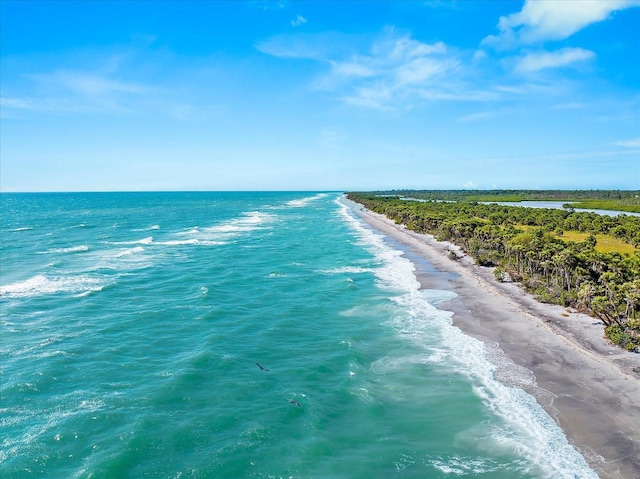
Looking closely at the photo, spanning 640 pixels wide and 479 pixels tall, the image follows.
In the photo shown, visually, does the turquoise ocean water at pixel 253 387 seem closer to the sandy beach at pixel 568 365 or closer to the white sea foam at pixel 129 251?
the sandy beach at pixel 568 365

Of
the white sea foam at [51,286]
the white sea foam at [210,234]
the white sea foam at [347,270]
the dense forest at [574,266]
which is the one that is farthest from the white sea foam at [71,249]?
the dense forest at [574,266]

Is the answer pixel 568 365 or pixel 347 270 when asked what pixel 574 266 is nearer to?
pixel 568 365

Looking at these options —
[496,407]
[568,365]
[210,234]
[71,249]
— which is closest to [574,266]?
[568,365]

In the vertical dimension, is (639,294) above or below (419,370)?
Answer: above

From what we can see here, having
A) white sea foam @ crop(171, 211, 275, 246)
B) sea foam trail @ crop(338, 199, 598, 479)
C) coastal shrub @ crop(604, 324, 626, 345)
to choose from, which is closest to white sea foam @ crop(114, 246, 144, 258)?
white sea foam @ crop(171, 211, 275, 246)

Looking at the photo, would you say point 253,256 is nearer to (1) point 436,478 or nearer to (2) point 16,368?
(2) point 16,368

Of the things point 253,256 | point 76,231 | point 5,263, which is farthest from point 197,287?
point 76,231

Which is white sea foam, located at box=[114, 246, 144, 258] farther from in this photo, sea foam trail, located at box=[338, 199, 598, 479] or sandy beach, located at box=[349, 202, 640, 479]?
sandy beach, located at box=[349, 202, 640, 479]
